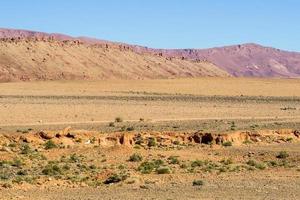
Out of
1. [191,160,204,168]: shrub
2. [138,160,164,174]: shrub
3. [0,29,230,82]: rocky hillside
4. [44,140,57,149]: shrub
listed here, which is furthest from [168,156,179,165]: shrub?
[0,29,230,82]: rocky hillside

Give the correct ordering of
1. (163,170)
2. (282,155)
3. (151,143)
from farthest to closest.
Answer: (151,143) → (282,155) → (163,170)

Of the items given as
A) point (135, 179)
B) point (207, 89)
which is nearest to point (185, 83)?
point (207, 89)

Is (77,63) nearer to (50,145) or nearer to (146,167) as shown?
(50,145)

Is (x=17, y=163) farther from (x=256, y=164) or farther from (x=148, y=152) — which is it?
(x=256, y=164)

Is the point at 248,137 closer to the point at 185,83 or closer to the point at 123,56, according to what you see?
the point at 185,83

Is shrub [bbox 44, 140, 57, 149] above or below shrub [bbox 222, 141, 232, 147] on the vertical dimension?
below

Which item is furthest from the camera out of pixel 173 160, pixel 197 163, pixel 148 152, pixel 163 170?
pixel 148 152

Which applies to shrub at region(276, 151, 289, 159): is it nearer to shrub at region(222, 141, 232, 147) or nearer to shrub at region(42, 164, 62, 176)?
shrub at region(222, 141, 232, 147)

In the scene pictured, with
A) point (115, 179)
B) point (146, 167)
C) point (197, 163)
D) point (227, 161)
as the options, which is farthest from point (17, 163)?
point (227, 161)

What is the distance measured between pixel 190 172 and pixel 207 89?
77065 millimetres

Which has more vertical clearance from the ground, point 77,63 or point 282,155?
point 77,63

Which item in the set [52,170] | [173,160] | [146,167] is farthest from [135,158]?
[52,170]

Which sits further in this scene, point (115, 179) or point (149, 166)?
point (149, 166)

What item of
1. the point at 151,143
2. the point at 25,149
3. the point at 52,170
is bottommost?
the point at 25,149
